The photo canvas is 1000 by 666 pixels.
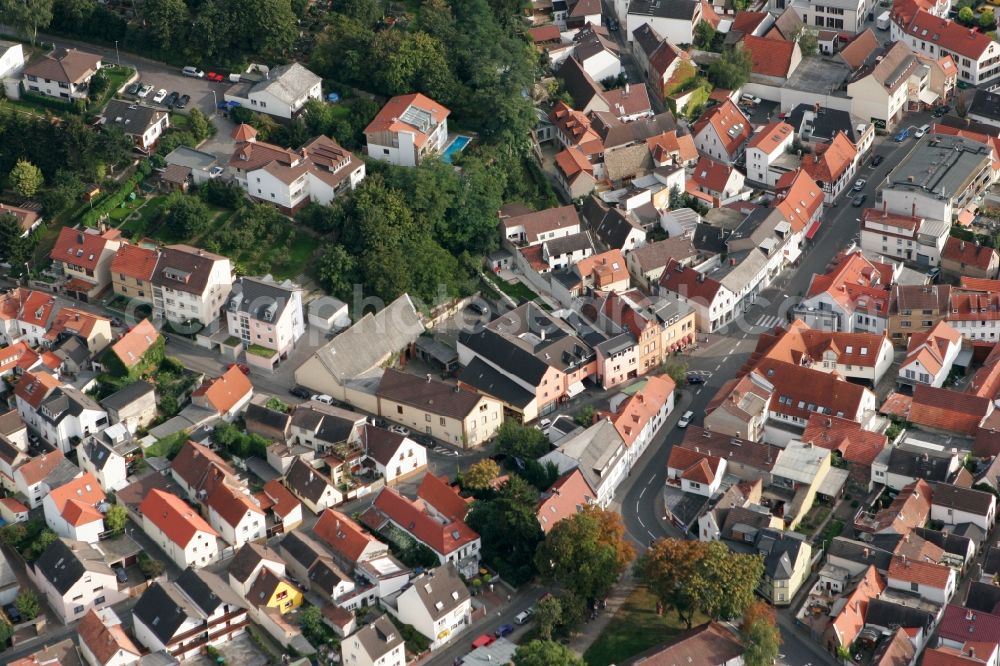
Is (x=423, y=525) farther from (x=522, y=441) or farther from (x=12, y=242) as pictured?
(x=12, y=242)

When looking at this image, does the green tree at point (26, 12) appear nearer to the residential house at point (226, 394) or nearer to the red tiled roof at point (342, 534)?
the residential house at point (226, 394)

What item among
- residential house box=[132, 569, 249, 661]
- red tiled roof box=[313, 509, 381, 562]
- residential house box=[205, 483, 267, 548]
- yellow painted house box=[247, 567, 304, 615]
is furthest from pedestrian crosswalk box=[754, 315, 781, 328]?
residential house box=[132, 569, 249, 661]

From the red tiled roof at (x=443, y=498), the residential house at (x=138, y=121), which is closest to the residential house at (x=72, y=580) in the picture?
the red tiled roof at (x=443, y=498)

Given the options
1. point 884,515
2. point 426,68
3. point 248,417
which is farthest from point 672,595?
point 426,68

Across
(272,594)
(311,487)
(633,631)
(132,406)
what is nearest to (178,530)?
(272,594)

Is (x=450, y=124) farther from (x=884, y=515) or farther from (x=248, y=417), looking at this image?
(x=884, y=515)
